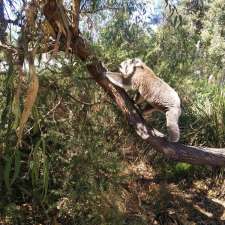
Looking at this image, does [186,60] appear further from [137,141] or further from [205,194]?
[205,194]

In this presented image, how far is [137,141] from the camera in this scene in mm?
8523

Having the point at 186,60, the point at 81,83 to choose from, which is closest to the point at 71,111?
the point at 81,83

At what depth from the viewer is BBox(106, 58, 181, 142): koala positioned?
Result: 5.60 meters

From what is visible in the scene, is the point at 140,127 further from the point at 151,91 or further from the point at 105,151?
the point at 105,151

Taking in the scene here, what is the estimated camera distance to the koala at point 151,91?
18.4 ft

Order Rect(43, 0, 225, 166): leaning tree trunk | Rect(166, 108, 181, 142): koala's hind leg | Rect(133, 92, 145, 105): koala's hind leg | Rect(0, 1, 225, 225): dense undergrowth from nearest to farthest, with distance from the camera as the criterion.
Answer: Rect(0, 1, 225, 225): dense undergrowth
Rect(43, 0, 225, 166): leaning tree trunk
Rect(166, 108, 181, 142): koala's hind leg
Rect(133, 92, 145, 105): koala's hind leg

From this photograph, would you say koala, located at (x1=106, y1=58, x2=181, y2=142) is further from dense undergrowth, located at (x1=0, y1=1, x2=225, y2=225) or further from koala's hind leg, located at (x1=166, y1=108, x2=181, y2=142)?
dense undergrowth, located at (x1=0, y1=1, x2=225, y2=225)

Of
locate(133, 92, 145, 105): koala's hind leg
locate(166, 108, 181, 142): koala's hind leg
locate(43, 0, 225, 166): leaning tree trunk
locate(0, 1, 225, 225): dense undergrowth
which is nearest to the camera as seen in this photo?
locate(0, 1, 225, 225): dense undergrowth

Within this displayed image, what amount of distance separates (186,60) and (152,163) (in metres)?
2.46

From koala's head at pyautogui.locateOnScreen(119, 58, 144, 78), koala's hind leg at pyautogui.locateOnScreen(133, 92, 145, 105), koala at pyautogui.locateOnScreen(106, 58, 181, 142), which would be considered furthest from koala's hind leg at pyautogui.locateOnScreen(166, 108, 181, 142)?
koala's head at pyautogui.locateOnScreen(119, 58, 144, 78)

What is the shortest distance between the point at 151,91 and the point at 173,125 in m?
0.55

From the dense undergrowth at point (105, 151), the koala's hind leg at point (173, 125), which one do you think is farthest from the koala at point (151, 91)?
the dense undergrowth at point (105, 151)

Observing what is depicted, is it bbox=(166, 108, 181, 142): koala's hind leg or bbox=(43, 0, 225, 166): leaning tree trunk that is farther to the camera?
bbox=(166, 108, 181, 142): koala's hind leg

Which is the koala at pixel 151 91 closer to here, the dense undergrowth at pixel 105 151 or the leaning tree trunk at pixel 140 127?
the dense undergrowth at pixel 105 151
